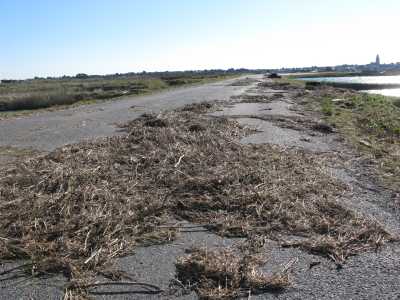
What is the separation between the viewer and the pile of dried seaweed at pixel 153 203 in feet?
14.9

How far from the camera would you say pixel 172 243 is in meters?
4.78

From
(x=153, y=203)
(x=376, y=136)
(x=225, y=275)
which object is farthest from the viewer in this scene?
(x=376, y=136)

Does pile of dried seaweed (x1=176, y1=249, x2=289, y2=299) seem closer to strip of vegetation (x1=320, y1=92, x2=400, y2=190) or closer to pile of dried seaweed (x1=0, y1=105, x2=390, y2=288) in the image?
pile of dried seaweed (x1=0, y1=105, x2=390, y2=288)

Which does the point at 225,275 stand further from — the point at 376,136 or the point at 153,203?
the point at 376,136

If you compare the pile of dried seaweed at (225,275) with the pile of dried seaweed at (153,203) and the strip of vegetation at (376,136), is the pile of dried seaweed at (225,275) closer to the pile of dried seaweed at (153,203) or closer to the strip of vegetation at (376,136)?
the pile of dried seaweed at (153,203)

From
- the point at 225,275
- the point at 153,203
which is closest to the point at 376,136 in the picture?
the point at 153,203

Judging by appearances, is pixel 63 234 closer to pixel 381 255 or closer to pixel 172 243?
pixel 172 243

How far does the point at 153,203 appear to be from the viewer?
575cm

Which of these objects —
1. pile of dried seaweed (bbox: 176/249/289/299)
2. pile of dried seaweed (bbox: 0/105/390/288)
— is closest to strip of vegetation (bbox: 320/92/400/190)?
pile of dried seaweed (bbox: 0/105/390/288)

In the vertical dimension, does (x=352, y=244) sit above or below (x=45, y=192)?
below

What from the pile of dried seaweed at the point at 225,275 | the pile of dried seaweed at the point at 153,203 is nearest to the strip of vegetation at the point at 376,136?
the pile of dried seaweed at the point at 153,203

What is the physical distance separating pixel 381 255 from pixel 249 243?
54.4 inches

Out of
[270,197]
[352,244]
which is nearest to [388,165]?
[270,197]

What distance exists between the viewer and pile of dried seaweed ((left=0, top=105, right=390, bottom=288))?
4539 mm
